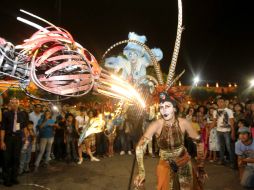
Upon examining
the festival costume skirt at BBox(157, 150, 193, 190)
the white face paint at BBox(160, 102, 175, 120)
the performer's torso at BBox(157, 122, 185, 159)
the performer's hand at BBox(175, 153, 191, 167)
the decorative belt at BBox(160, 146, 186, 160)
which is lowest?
the festival costume skirt at BBox(157, 150, 193, 190)

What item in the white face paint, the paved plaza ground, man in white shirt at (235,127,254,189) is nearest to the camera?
the white face paint

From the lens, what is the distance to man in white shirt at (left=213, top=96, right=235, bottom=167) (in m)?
8.97

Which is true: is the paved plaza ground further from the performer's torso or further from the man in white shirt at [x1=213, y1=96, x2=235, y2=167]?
the performer's torso

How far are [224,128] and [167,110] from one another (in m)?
5.14

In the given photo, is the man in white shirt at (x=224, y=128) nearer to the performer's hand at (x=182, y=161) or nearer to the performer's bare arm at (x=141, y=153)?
the performer's hand at (x=182, y=161)

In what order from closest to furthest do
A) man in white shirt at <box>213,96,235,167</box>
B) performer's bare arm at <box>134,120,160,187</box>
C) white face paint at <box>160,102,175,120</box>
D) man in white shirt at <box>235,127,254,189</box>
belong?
performer's bare arm at <box>134,120,160,187</box> → white face paint at <box>160,102,175,120</box> → man in white shirt at <box>235,127,254,189</box> → man in white shirt at <box>213,96,235,167</box>

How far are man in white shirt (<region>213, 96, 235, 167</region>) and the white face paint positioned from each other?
16.3 feet

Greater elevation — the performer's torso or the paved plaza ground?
the performer's torso

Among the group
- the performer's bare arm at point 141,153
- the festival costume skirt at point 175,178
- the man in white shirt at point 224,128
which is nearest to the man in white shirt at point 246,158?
the festival costume skirt at point 175,178

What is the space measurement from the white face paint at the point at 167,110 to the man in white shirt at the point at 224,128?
4966 millimetres

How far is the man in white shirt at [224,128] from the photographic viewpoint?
8969mm

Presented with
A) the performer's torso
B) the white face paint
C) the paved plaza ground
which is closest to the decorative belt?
the performer's torso

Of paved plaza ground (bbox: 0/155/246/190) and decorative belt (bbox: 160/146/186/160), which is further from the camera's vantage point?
paved plaza ground (bbox: 0/155/246/190)

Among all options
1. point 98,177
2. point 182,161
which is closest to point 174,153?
point 182,161
